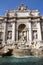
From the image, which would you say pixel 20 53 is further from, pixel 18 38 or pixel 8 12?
pixel 8 12

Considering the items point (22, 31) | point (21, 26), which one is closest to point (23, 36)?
point (22, 31)

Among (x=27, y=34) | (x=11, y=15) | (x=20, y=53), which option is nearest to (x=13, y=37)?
(x=27, y=34)

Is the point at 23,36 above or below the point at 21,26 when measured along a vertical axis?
below

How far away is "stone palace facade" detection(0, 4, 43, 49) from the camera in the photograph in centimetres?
3145

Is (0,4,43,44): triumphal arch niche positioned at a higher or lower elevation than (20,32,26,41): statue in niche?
higher

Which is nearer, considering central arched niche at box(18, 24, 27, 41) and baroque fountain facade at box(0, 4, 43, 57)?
baroque fountain facade at box(0, 4, 43, 57)

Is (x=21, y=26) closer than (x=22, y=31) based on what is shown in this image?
No

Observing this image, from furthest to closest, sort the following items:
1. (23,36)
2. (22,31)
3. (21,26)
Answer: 1. (21,26)
2. (22,31)
3. (23,36)

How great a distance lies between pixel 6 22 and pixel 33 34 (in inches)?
276

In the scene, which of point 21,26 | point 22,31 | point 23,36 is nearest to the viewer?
point 23,36

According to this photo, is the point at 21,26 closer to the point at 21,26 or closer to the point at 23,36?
the point at 21,26

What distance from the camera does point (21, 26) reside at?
3322 centimetres

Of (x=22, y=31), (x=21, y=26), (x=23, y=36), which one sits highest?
(x=21, y=26)

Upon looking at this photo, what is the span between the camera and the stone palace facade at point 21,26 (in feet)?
103
